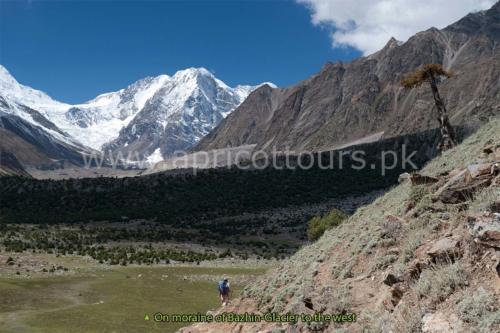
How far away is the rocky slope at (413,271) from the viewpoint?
1009 centimetres


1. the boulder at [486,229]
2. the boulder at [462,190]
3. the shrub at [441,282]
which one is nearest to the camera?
the boulder at [486,229]

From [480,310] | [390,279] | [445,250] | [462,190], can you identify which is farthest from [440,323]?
[462,190]

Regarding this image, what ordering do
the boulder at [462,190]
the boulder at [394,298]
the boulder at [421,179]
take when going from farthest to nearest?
the boulder at [421,179], the boulder at [462,190], the boulder at [394,298]

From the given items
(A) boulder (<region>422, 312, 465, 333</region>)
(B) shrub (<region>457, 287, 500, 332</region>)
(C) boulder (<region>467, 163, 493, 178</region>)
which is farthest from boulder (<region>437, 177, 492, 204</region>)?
(A) boulder (<region>422, 312, 465, 333</region>)

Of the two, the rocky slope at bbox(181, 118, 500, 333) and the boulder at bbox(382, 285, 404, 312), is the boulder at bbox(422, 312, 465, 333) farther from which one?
the boulder at bbox(382, 285, 404, 312)

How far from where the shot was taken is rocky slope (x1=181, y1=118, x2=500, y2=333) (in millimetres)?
10086

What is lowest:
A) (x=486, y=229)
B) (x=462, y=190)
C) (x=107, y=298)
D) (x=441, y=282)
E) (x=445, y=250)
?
(x=107, y=298)

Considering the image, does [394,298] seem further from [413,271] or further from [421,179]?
[421,179]

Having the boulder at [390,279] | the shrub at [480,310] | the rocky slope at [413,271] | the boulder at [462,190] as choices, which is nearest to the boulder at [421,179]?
the rocky slope at [413,271]

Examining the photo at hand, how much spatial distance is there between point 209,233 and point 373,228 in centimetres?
7262

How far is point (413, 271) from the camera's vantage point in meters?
12.2

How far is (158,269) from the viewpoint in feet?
176

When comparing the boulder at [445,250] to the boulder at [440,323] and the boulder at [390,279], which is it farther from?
the boulder at [440,323]

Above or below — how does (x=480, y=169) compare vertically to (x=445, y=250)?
above
